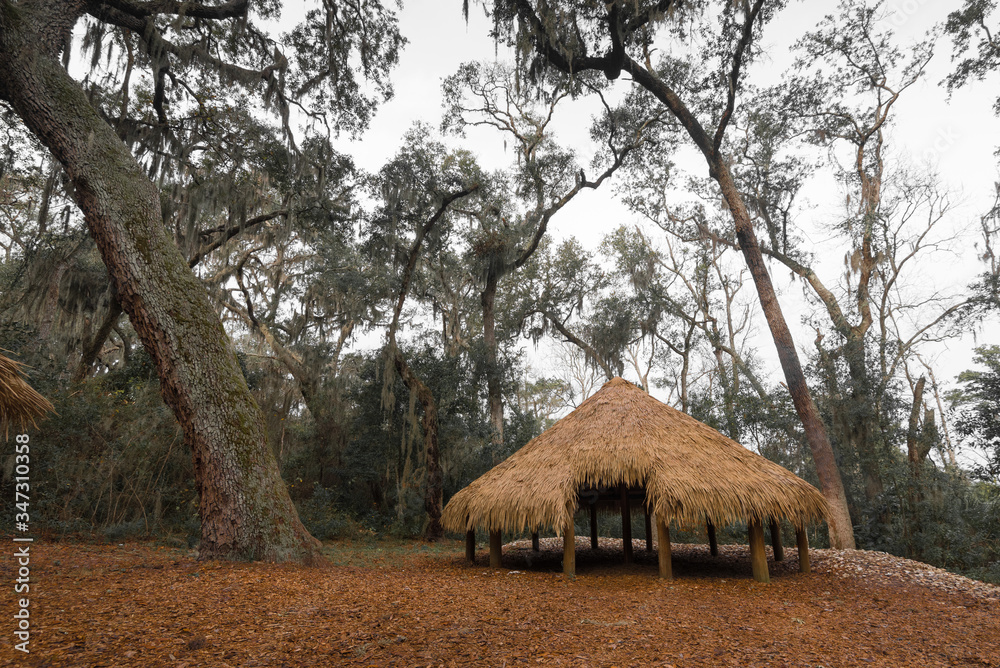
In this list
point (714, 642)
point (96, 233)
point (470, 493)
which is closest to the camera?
point (714, 642)

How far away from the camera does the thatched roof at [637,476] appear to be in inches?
250

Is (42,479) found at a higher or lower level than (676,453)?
lower

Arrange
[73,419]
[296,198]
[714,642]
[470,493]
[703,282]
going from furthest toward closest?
[703,282], [296,198], [73,419], [470,493], [714,642]

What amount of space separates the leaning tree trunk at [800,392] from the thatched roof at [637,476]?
2327 mm

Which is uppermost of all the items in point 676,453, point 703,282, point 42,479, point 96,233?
point 703,282

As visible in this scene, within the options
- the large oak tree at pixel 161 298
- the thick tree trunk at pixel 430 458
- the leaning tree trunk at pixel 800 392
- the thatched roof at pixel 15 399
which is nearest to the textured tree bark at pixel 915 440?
the leaning tree trunk at pixel 800 392

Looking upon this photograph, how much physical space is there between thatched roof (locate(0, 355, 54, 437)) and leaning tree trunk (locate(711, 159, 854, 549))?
35.4 ft

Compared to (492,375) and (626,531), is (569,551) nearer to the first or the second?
(626,531)

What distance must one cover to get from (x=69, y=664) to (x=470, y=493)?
5.54m

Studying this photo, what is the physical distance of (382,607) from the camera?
4.12 meters

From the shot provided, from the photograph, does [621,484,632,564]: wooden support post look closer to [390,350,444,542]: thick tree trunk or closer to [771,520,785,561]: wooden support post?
[771,520,785,561]: wooden support post

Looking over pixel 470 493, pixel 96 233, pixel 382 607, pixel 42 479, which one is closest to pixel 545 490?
pixel 470 493

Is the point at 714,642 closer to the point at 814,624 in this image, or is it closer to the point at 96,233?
the point at 814,624

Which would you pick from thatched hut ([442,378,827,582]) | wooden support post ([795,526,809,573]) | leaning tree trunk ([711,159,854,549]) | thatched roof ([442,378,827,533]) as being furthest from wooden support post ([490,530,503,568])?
leaning tree trunk ([711,159,854,549])
